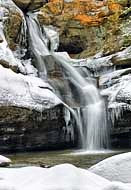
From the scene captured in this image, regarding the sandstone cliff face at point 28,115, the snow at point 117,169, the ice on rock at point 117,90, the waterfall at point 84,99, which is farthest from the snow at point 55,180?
the ice on rock at point 117,90

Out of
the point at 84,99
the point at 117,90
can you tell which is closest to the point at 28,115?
the point at 84,99

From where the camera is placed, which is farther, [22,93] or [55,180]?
[22,93]

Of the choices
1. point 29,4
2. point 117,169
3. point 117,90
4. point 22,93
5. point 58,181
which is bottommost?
point 117,169

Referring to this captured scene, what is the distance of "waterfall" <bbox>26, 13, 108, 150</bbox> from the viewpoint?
1373 centimetres

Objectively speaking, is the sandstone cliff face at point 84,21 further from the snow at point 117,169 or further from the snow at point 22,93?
the snow at point 117,169

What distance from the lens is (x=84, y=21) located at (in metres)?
21.6

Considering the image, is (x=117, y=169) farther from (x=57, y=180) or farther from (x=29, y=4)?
(x=29, y=4)

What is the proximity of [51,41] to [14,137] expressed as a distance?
8117 mm

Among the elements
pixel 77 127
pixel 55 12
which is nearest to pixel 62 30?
pixel 55 12

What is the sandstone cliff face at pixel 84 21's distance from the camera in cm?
2073

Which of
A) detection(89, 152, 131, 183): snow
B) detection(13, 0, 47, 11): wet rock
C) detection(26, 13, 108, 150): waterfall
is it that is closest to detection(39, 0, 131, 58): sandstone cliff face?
detection(13, 0, 47, 11): wet rock

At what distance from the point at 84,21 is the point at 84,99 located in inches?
302

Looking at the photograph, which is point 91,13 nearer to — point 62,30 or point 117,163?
point 62,30

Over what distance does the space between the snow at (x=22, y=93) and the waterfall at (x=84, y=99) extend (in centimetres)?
130
